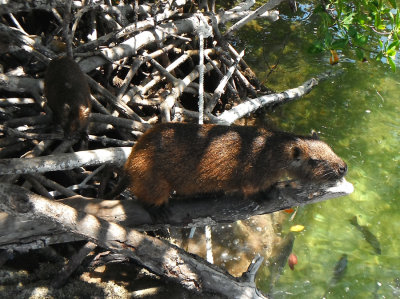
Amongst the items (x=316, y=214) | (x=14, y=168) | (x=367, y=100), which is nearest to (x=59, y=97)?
(x=14, y=168)

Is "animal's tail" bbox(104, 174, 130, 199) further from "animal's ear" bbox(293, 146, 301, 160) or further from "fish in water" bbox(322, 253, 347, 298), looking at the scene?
"fish in water" bbox(322, 253, 347, 298)

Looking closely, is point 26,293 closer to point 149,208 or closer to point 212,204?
point 149,208

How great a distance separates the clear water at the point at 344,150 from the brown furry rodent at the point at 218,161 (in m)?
1.84

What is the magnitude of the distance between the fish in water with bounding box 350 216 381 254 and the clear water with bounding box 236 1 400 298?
0.04m

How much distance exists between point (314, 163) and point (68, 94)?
2886 millimetres

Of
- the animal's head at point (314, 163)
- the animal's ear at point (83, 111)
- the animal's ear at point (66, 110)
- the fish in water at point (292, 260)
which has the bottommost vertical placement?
the fish in water at point (292, 260)

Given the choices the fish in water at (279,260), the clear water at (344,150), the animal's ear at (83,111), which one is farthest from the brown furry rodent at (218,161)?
the clear water at (344,150)

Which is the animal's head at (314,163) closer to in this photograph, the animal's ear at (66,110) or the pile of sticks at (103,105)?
the pile of sticks at (103,105)

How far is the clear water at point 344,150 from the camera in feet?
18.3

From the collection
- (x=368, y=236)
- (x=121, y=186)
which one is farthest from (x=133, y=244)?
(x=368, y=236)

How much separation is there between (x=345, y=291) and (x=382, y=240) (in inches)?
43.3

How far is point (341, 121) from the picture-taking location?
303 inches

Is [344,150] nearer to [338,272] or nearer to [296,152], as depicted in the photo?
[338,272]

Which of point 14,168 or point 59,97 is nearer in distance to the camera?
point 14,168
